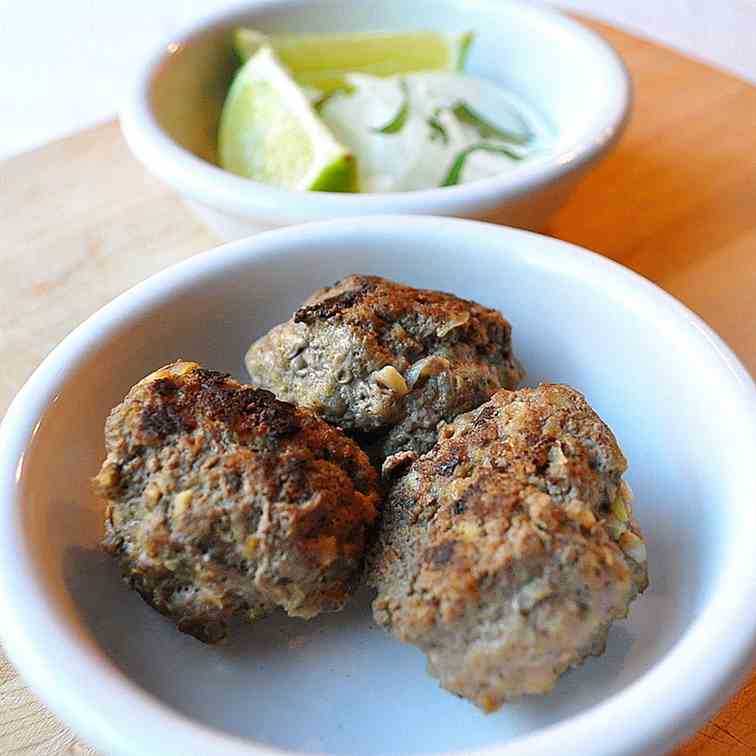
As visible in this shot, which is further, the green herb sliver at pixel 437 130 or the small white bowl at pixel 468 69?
the green herb sliver at pixel 437 130

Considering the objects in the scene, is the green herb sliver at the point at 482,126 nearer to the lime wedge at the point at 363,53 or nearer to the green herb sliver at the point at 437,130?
the green herb sliver at the point at 437,130

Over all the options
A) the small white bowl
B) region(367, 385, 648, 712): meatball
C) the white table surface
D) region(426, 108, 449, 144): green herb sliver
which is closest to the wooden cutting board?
the small white bowl

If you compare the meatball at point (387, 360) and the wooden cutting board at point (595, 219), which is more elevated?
the meatball at point (387, 360)

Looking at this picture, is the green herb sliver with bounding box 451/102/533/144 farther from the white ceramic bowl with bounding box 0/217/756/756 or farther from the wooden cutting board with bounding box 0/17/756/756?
the white ceramic bowl with bounding box 0/217/756/756

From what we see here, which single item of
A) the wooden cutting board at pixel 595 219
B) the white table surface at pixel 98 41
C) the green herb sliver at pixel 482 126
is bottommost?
the white table surface at pixel 98 41

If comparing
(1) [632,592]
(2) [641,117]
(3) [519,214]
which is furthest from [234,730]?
(2) [641,117]

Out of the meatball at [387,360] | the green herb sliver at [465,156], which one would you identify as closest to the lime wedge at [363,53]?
the green herb sliver at [465,156]

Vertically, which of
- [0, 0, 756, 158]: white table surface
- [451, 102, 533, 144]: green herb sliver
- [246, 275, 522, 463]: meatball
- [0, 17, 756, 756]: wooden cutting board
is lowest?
[0, 0, 756, 158]: white table surface
